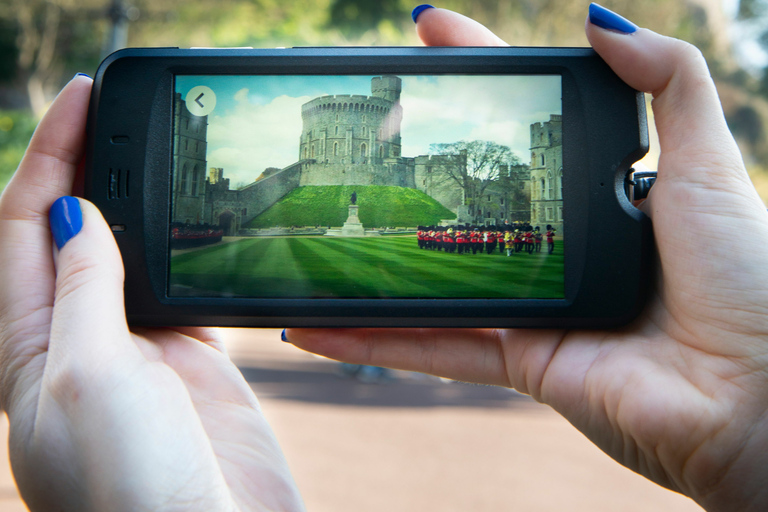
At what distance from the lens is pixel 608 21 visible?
6.11ft

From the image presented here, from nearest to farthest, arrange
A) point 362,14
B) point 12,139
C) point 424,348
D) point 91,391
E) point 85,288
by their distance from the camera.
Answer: point 91,391 < point 85,288 < point 424,348 < point 12,139 < point 362,14

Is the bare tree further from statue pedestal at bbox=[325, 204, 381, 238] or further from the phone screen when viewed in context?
statue pedestal at bbox=[325, 204, 381, 238]

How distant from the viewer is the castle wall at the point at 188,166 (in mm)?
1926

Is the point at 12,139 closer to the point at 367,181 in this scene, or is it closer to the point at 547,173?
the point at 367,181

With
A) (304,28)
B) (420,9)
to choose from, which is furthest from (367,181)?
(304,28)

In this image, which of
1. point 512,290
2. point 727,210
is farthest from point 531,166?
point 727,210

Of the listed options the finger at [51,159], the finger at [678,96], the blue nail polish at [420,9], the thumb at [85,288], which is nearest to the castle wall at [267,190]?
the thumb at [85,288]

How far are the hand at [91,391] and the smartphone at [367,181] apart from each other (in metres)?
0.17

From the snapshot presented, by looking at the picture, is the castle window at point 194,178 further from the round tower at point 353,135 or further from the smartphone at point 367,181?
the round tower at point 353,135

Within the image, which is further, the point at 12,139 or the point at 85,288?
the point at 12,139

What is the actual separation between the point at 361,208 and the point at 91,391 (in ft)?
3.45

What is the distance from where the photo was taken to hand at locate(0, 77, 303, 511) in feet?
4.70

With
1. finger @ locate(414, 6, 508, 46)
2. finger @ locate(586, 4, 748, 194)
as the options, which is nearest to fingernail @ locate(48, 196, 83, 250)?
finger @ locate(414, 6, 508, 46)

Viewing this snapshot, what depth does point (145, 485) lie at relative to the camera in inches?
55.6
